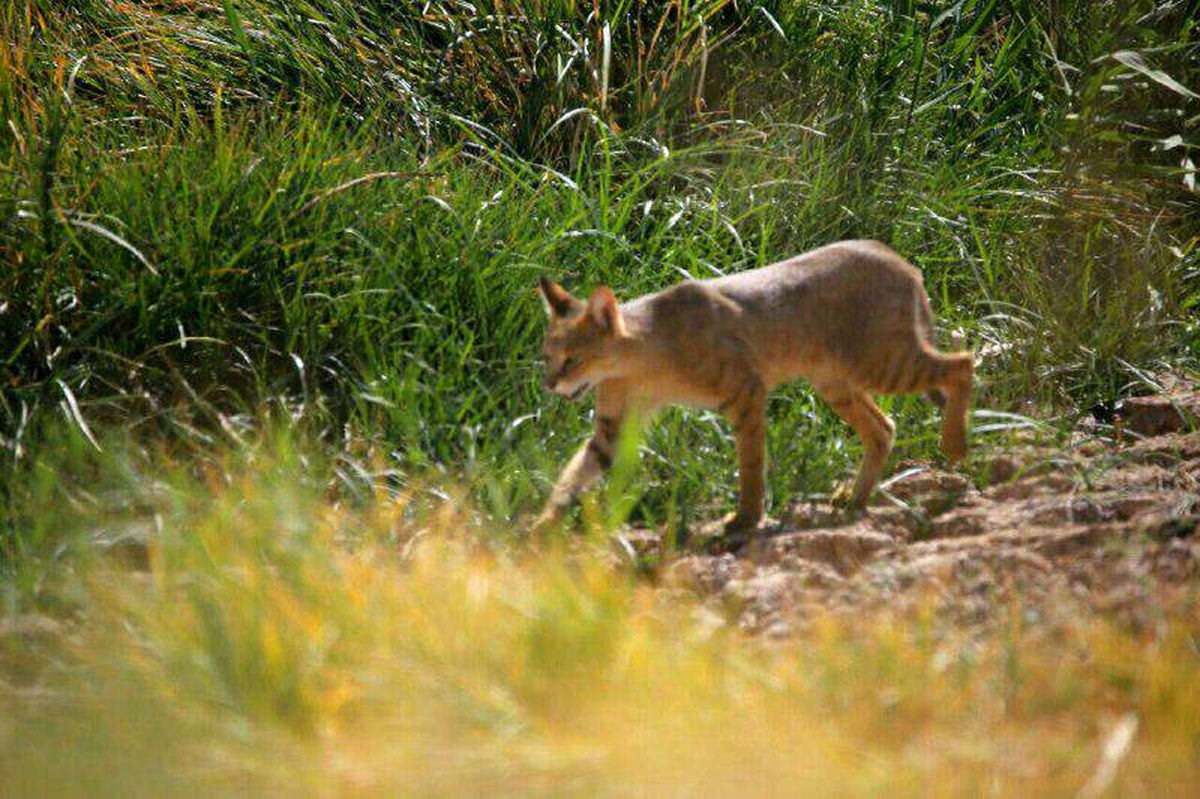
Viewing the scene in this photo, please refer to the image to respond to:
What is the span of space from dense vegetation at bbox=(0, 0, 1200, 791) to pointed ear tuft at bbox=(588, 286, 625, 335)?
1.84ft

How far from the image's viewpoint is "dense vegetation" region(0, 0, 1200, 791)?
4.90 m

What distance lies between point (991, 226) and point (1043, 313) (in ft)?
2.07

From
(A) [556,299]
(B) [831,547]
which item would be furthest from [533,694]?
(A) [556,299]

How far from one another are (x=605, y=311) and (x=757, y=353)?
0.61 meters

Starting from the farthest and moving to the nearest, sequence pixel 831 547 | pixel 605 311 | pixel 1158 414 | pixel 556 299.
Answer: pixel 1158 414
pixel 556 299
pixel 605 311
pixel 831 547

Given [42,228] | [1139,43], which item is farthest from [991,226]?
[42,228]

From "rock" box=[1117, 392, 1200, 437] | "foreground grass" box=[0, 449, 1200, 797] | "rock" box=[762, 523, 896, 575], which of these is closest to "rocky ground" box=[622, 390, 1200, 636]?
"rock" box=[762, 523, 896, 575]

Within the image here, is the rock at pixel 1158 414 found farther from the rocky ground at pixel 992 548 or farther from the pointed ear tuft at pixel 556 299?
the pointed ear tuft at pixel 556 299

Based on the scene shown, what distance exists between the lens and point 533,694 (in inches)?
155

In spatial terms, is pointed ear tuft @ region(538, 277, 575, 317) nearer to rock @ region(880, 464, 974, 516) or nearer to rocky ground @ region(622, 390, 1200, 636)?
rocky ground @ region(622, 390, 1200, 636)

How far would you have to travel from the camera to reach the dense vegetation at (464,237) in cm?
490

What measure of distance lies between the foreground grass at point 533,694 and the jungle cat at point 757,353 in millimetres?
1009

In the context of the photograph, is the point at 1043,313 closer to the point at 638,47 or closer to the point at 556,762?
the point at 638,47

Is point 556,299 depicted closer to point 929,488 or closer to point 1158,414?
point 929,488
